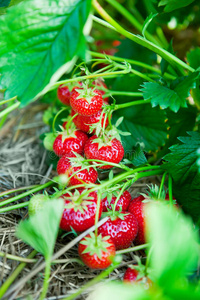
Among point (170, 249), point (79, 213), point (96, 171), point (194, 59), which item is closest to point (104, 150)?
point (96, 171)

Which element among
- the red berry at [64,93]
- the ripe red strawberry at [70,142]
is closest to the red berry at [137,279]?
the ripe red strawberry at [70,142]

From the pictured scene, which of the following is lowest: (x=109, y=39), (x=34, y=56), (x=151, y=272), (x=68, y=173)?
(x=151, y=272)

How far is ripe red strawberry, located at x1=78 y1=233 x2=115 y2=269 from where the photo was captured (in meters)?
0.67

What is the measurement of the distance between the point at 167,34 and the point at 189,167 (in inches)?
45.2

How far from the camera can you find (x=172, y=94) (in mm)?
882

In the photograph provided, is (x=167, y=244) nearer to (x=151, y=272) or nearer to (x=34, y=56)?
(x=151, y=272)

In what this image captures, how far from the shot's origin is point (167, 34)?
1.78 m

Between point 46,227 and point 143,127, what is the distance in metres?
0.57

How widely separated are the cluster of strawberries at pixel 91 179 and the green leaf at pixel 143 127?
5.7 inches

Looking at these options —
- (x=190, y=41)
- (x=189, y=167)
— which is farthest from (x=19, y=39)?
(x=190, y=41)

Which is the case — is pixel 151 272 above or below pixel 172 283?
below

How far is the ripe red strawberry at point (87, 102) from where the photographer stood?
A: 851 millimetres

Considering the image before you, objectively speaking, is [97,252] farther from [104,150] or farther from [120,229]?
[104,150]

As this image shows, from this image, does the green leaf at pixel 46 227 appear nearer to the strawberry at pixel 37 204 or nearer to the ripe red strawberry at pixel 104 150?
the strawberry at pixel 37 204
